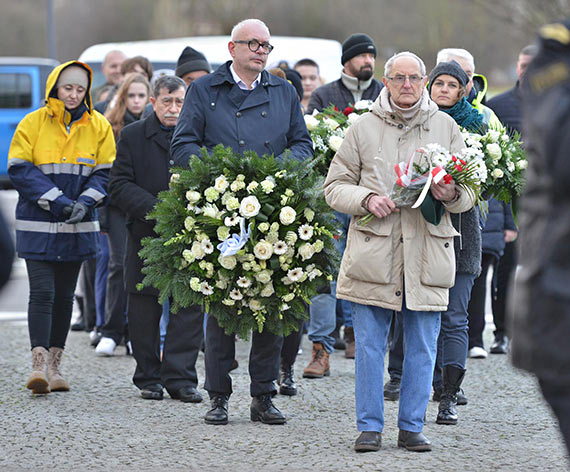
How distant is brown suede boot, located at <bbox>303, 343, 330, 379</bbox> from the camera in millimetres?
8031

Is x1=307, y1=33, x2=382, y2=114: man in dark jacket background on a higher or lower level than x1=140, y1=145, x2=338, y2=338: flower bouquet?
higher

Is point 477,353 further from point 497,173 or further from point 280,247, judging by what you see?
point 280,247

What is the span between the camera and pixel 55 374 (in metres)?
7.61

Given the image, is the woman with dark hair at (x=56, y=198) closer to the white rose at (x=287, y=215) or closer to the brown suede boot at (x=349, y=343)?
the white rose at (x=287, y=215)

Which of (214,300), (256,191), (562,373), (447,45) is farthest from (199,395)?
(447,45)

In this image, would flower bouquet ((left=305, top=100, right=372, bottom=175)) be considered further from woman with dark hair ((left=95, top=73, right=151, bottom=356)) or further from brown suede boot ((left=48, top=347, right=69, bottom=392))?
brown suede boot ((left=48, top=347, right=69, bottom=392))

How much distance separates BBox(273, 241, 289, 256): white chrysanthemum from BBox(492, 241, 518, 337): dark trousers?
12.2 ft

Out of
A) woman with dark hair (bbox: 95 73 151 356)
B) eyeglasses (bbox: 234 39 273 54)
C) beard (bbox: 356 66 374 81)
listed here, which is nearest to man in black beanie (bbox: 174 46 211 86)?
woman with dark hair (bbox: 95 73 151 356)

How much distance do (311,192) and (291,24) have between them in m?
40.0

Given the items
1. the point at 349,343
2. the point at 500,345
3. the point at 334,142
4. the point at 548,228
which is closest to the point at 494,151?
the point at 334,142

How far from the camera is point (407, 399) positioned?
600cm

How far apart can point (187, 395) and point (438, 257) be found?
2.14m

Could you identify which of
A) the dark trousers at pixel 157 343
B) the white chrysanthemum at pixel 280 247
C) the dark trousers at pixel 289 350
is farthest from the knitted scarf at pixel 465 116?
the dark trousers at pixel 157 343

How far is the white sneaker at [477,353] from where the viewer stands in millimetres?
8891
